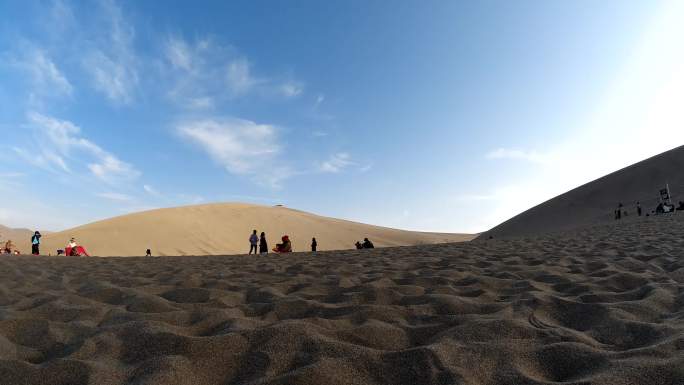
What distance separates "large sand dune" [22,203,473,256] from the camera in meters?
34.2

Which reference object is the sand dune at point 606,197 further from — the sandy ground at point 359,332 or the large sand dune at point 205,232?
the sandy ground at point 359,332

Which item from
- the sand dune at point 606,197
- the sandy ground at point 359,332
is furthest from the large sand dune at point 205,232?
the sandy ground at point 359,332

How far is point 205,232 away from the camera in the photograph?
42.1 m

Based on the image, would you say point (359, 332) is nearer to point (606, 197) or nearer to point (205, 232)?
point (606, 197)

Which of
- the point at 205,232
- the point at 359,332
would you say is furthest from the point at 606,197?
the point at 359,332

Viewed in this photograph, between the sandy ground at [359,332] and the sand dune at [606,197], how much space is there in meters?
31.3

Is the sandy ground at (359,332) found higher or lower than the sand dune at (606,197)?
lower

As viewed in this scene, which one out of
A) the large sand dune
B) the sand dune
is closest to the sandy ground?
the sand dune

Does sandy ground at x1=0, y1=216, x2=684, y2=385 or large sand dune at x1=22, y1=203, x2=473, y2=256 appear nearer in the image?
sandy ground at x1=0, y1=216, x2=684, y2=385

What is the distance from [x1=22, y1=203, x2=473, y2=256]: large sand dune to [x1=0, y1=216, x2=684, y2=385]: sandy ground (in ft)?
108

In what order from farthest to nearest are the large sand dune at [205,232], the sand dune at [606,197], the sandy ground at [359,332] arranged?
the large sand dune at [205,232] < the sand dune at [606,197] < the sandy ground at [359,332]

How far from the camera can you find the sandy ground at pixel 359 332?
213 cm

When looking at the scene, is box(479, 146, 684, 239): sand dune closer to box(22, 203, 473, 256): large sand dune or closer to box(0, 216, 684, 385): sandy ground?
box(22, 203, 473, 256): large sand dune

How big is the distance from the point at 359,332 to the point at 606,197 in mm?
41662
